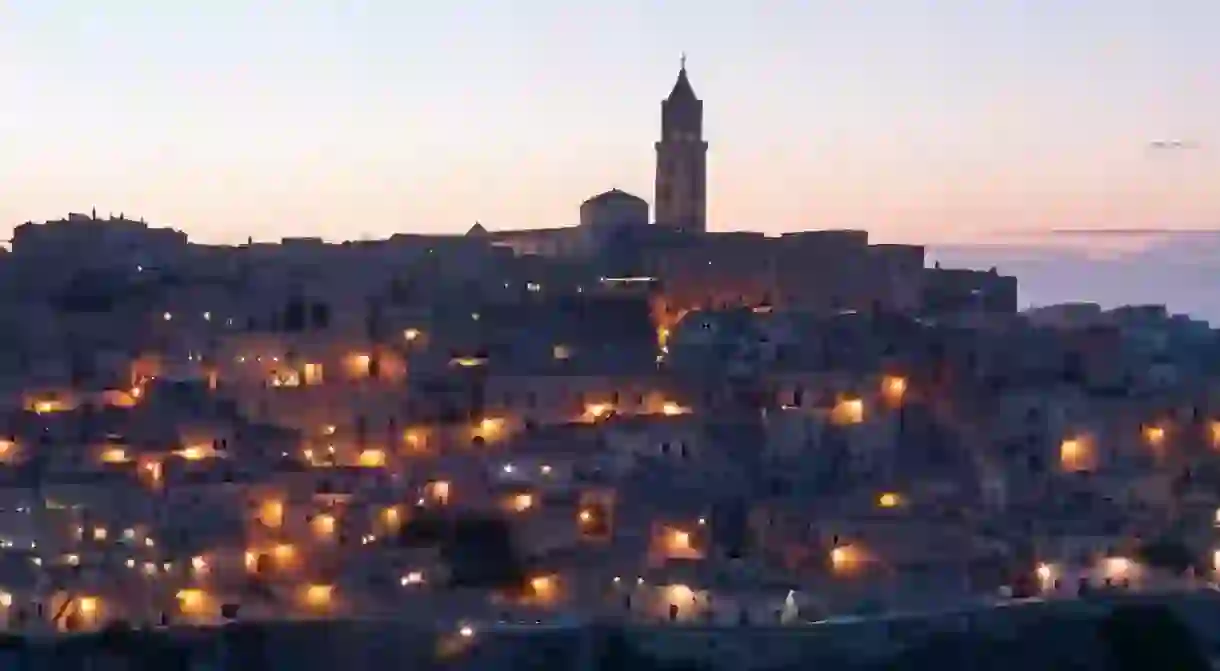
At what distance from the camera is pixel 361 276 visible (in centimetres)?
3067

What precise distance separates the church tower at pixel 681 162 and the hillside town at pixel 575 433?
695 centimetres

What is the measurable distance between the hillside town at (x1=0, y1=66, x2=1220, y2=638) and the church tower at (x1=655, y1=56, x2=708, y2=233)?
6.95m

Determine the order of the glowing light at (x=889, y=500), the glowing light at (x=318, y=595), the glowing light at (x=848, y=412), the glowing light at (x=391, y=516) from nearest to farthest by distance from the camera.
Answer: the glowing light at (x=318, y=595) < the glowing light at (x=391, y=516) < the glowing light at (x=889, y=500) < the glowing light at (x=848, y=412)

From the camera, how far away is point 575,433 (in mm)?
22844

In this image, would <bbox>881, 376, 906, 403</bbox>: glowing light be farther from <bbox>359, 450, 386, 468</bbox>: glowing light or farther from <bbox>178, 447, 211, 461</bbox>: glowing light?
<bbox>178, 447, 211, 461</bbox>: glowing light

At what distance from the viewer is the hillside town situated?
60.1 ft

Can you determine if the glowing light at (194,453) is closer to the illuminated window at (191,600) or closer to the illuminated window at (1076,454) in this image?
the illuminated window at (191,600)

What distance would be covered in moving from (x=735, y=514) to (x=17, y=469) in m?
8.84

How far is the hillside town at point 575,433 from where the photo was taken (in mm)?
18328

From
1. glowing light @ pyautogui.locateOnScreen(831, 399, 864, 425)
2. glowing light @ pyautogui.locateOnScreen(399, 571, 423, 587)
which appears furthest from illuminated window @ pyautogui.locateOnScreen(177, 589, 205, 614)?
glowing light @ pyautogui.locateOnScreen(831, 399, 864, 425)

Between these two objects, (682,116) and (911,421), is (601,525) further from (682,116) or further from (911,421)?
(682,116)

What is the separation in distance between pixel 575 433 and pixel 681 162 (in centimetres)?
1886

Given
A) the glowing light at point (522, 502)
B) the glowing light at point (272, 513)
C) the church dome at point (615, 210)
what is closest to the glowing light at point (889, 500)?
the glowing light at point (522, 502)

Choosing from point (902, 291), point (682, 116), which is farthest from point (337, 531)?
point (682, 116)
